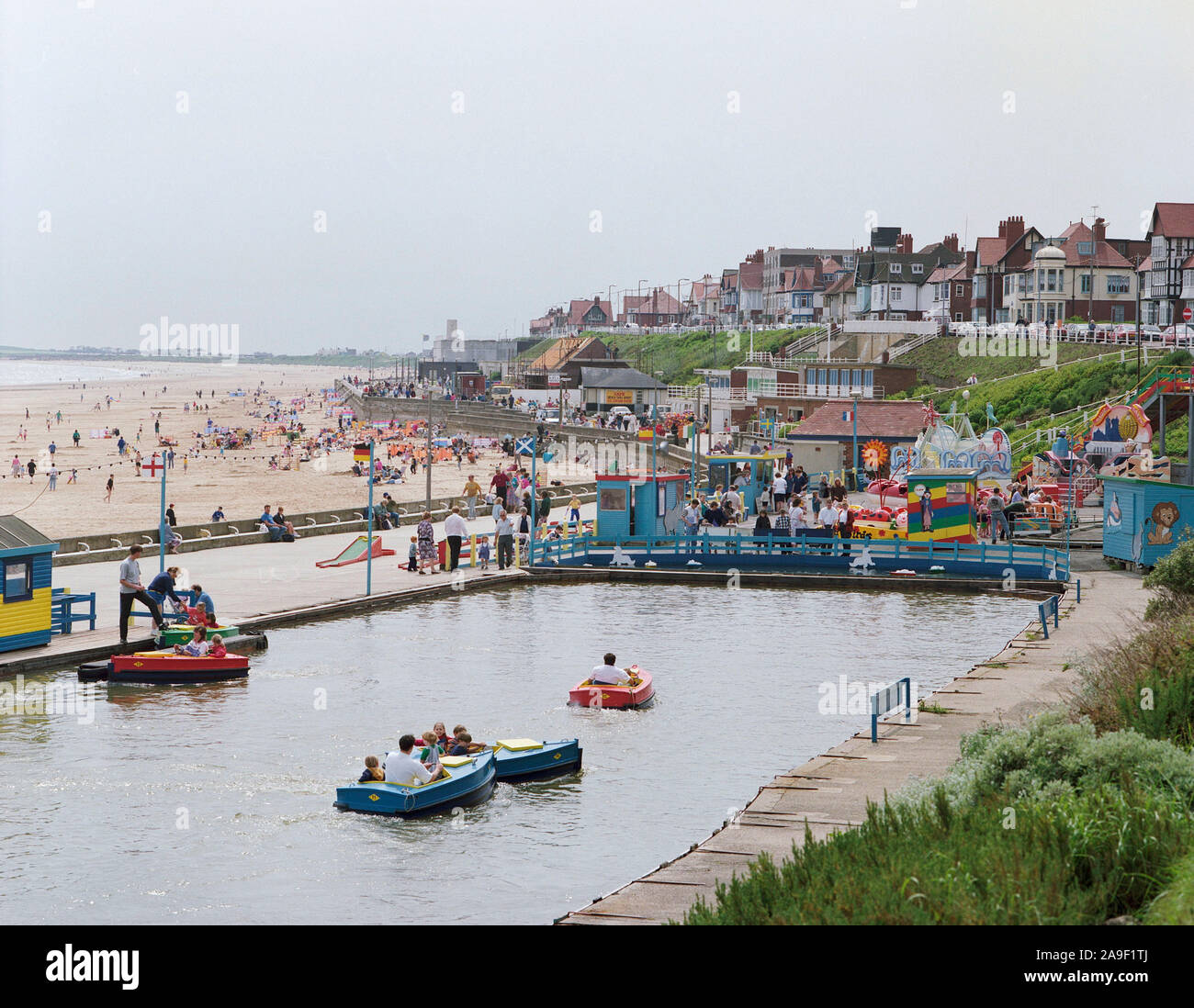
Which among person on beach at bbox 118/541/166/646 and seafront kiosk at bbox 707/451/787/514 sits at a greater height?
seafront kiosk at bbox 707/451/787/514

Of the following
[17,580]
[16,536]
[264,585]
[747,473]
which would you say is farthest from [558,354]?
[17,580]

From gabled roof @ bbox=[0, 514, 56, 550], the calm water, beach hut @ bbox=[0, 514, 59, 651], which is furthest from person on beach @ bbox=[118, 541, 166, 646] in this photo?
the calm water

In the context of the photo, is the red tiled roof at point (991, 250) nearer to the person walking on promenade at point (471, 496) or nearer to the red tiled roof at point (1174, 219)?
the red tiled roof at point (1174, 219)

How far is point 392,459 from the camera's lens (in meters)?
90.1

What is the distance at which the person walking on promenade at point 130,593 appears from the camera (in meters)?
24.9

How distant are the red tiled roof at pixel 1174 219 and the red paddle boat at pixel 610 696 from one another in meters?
83.7

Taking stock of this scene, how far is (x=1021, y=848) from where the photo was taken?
9656mm

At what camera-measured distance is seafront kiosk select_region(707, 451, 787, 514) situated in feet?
164

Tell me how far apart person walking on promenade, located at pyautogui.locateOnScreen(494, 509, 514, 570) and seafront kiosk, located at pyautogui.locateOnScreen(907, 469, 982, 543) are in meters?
11.1

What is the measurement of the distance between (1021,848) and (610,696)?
1268 cm

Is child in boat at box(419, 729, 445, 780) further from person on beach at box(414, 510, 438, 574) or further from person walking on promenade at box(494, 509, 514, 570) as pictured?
person walking on promenade at box(494, 509, 514, 570)

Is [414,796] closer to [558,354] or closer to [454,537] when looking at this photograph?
[454,537]
